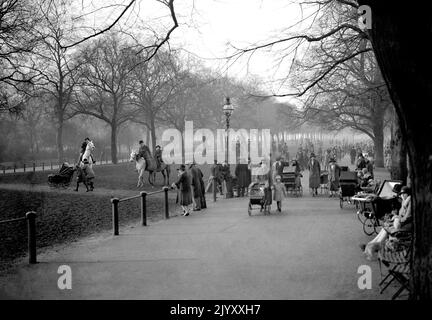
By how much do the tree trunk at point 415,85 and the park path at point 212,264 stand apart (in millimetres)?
1252

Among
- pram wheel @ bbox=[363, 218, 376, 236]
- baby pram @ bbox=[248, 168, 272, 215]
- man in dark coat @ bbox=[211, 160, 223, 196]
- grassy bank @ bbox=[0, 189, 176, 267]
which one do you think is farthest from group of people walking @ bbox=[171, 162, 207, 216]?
pram wheel @ bbox=[363, 218, 376, 236]

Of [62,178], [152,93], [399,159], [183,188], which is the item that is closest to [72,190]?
[62,178]

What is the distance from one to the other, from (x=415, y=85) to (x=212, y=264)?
14.7ft

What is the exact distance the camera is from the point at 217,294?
6.02 m

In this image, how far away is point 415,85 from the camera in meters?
4.87

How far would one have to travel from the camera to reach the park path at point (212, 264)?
6.21 metres

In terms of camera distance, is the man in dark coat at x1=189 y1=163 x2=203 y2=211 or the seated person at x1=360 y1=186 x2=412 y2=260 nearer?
the seated person at x1=360 y1=186 x2=412 y2=260

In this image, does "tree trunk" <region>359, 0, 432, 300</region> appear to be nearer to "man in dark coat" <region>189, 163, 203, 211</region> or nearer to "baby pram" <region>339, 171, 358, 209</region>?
"baby pram" <region>339, 171, 358, 209</region>

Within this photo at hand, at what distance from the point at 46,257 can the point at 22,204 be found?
9.58 m

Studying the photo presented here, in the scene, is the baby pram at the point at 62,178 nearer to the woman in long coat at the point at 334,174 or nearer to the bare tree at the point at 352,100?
the woman in long coat at the point at 334,174

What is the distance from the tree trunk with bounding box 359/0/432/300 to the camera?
4.84m

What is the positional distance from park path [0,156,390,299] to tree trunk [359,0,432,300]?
1.25 meters

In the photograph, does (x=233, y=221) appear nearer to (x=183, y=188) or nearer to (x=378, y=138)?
(x=183, y=188)
